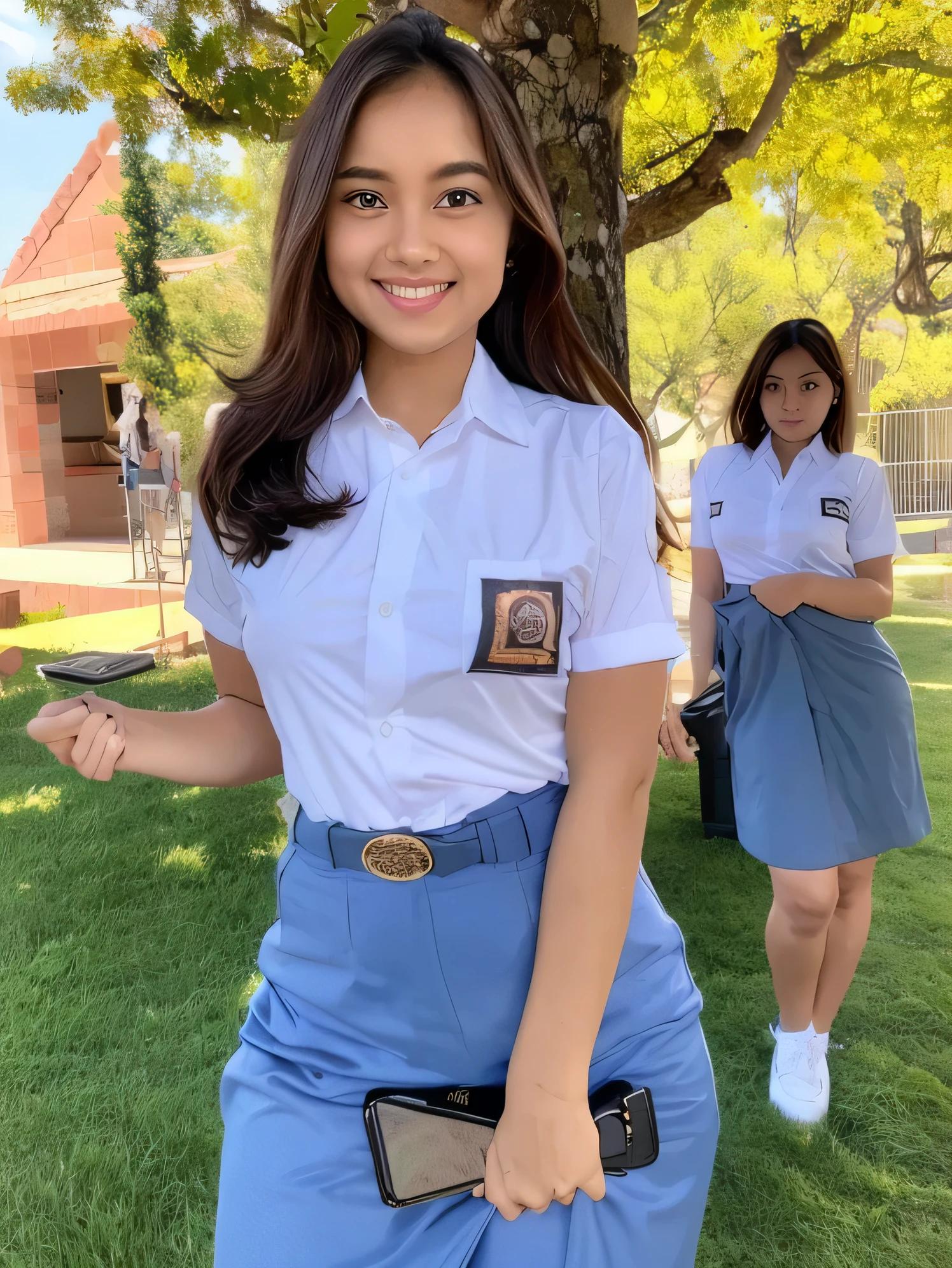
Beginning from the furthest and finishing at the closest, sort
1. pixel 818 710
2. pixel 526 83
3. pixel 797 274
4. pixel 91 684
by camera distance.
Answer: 1. pixel 797 274
2. pixel 526 83
3. pixel 818 710
4. pixel 91 684

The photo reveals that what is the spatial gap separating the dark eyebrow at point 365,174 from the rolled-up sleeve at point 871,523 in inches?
71.6

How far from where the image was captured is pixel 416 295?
3.40ft

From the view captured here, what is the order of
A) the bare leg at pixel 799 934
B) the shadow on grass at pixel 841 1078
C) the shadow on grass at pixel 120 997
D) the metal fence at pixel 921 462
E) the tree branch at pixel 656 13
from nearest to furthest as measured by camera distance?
the shadow on grass at pixel 841 1078 < the shadow on grass at pixel 120 997 < the bare leg at pixel 799 934 < the tree branch at pixel 656 13 < the metal fence at pixel 921 462

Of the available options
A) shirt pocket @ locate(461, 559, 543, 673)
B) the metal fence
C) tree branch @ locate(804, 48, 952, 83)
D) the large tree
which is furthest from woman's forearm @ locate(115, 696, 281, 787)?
the metal fence

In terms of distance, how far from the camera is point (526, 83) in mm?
2686

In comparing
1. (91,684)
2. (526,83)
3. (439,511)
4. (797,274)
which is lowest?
(91,684)

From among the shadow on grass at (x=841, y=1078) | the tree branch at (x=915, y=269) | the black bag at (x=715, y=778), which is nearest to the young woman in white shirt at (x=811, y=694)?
the shadow on grass at (x=841, y=1078)

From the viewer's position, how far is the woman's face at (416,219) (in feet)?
3.30

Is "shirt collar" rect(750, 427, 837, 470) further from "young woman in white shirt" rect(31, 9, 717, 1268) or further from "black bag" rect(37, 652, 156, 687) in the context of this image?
"black bag" rect(37, 652, 156, 687)

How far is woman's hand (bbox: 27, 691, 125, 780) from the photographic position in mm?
1057

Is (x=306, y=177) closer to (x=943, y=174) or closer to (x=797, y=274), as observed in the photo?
(x=943, y=174)

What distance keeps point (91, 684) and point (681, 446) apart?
18.9m

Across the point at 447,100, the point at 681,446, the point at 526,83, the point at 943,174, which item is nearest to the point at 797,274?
the point at 681,446

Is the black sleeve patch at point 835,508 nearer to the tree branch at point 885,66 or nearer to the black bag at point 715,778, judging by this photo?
the black bag at point 715,778
